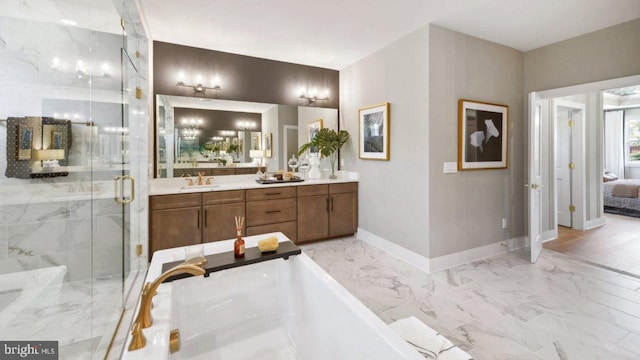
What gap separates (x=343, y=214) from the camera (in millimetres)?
4145

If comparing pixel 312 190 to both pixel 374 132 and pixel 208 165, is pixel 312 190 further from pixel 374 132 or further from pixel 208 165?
pixel 208 165

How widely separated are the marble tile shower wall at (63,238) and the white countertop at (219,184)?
1038 mm

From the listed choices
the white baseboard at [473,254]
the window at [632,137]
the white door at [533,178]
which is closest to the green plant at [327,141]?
the white baseboard at [473,254]

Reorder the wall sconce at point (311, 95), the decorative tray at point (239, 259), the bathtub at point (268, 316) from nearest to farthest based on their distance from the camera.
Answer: the bathtub at point (268, 316) < the decorative tray at point (239, 259) < the wall sconce at point (311, 95)

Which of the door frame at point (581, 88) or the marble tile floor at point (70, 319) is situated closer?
the marble tile floor at point (70, 319)

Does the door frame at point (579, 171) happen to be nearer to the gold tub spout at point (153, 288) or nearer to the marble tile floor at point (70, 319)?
the gold tub spout at point (153, 288)

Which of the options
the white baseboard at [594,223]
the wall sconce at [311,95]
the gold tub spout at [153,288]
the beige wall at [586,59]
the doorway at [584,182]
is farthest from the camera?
the white baseboard at [594,223]

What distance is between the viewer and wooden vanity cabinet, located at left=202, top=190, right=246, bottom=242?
3260 millimetres

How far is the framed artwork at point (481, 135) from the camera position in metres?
3.16

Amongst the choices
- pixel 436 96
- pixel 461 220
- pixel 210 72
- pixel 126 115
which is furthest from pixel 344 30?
pixel 461 220

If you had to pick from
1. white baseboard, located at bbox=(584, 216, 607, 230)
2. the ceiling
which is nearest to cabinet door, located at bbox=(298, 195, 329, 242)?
the ceiling

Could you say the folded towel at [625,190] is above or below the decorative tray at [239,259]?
above

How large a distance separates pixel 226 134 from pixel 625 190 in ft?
25.0

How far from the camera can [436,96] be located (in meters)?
2.99
